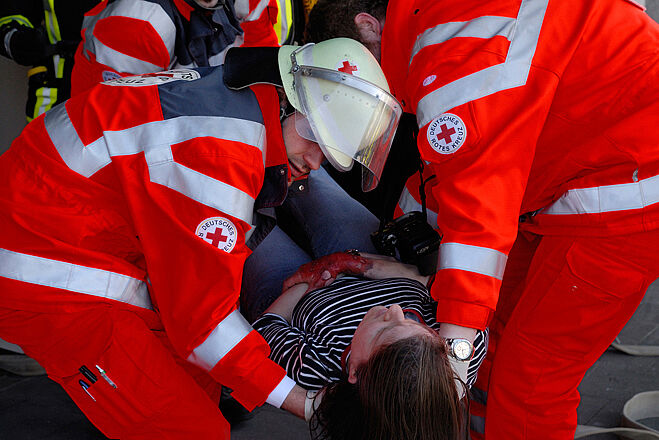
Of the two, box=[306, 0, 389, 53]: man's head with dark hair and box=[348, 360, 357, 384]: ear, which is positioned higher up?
box=[306, 0, 389, 53]: man's head with dark hair

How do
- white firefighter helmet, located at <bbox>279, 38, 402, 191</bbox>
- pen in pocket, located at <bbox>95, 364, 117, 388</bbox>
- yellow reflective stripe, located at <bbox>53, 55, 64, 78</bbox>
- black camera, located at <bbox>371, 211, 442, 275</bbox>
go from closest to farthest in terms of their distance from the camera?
white firefighter helmet, located at <bbox>279, 38, 402, 191</bbox>
pen in pocket, located at <bbox>95, 364, 117, 388</bbox>
black camera, located at <bbox>371, 211, 442, 275</bbox>
yellow reflective stripe, located at <bbox>53, 55, 64, 78</bbox>

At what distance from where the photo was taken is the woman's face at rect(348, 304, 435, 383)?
66.9 inches

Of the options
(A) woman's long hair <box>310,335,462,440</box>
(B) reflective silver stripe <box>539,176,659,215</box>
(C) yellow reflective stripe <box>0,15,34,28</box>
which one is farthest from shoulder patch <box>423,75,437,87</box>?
(C) yellow reflective stripe <box>0,15,34,28</box>

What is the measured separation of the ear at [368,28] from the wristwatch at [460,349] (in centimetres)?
122

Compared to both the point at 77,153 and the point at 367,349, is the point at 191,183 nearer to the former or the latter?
the point at 77,153

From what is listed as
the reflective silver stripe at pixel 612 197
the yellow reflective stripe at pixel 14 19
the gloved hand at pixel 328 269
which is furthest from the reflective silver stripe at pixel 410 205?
the yellow reflective stripe at pixel 14 19

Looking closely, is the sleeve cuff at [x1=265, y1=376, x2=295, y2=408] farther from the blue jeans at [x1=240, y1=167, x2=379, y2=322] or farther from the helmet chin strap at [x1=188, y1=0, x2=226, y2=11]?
the helmet chin strap at [x1=188, y1=0, x2=226, y2=11]

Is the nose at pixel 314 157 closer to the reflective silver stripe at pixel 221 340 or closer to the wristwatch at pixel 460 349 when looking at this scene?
the reflective silver stripe at pixel 221 340

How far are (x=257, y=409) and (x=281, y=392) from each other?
3.66ft

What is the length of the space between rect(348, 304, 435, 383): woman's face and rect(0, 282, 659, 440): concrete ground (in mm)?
1099

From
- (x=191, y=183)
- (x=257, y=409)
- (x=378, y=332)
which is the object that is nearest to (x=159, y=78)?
(x=191, y=183)

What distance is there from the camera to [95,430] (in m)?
2.56

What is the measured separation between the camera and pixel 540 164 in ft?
6.41

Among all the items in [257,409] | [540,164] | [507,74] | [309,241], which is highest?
[507,74]
